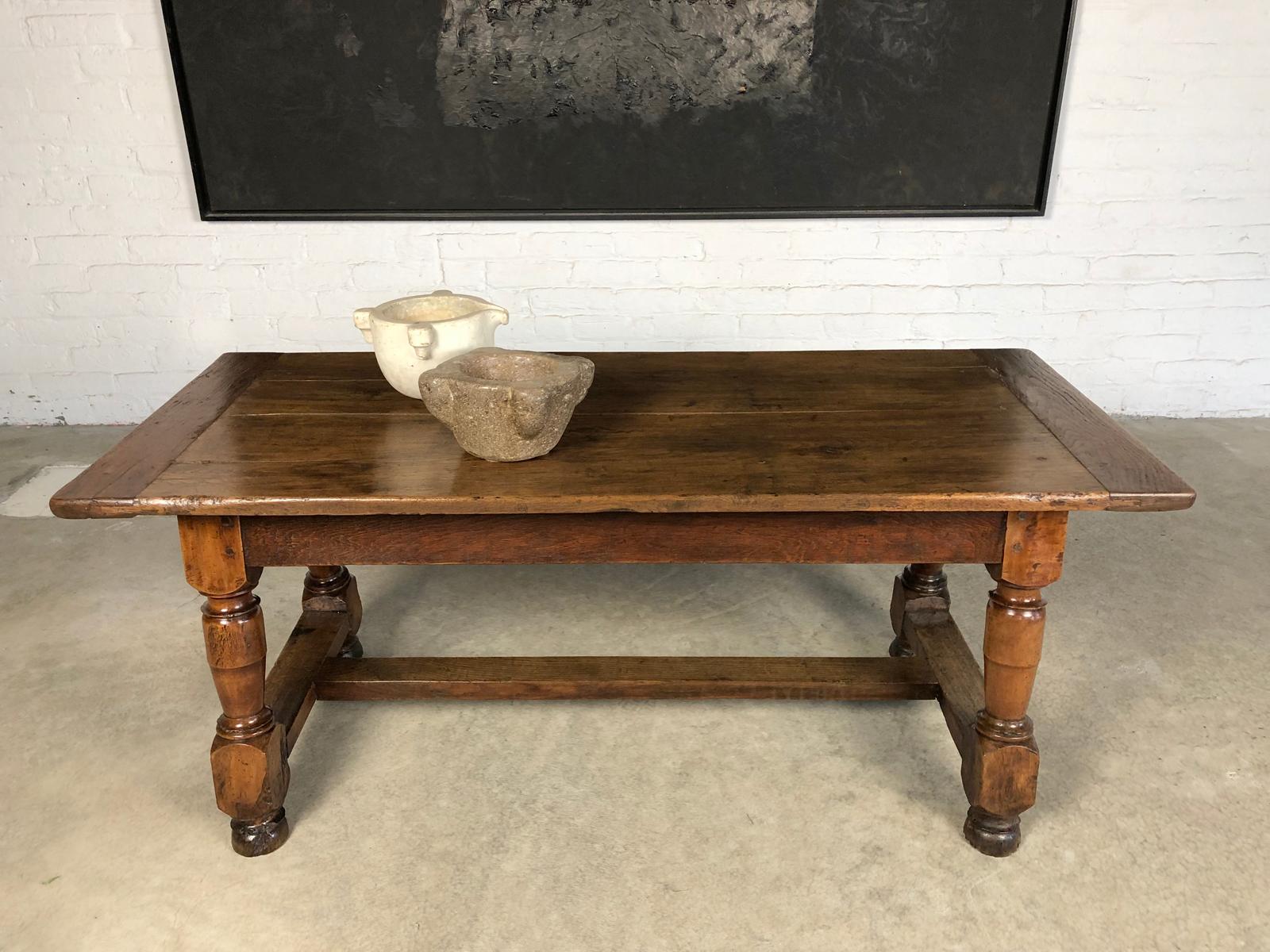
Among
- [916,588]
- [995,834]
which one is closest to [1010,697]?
[995,834]

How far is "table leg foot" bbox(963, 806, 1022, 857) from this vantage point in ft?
5.40

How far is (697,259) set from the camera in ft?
10.7

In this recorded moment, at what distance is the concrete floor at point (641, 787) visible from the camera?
1.53 m

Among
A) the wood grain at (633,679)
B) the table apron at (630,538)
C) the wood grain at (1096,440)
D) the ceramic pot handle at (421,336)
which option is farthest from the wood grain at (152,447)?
the wood grain at (1096,440)

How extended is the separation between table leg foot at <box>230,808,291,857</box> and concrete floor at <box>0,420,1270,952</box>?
0.9 inches

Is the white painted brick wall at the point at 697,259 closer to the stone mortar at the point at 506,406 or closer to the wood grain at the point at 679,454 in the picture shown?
the wood grain at the point at 679,454

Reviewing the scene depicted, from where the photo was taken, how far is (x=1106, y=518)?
2.79 metres

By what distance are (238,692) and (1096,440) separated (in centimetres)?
133

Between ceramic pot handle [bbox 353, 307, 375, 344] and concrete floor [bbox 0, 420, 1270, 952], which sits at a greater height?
ceramic pot handle [bbox 353, 307, 375, 344]

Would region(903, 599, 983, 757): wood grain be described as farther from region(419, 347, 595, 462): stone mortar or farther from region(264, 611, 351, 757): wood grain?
region(264, 611, 351, 757): wood grain

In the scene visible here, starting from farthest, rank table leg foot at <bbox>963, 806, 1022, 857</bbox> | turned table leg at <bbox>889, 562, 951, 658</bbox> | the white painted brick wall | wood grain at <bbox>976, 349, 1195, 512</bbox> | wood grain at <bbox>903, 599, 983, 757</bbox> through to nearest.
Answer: the white painted brick wall, turned table leg at <bbox>889, 562, 951, 658</bbox>, wood grain at <bbox>903, 599, 983, 757</bbox>, table leg foot at <bbox>963, 806, 1022, 857</bbox>, wood grain at <bbox>976, 349, 1195, 512</bbox>

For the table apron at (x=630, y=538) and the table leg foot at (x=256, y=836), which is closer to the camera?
the table apron at (x=630, y=538)

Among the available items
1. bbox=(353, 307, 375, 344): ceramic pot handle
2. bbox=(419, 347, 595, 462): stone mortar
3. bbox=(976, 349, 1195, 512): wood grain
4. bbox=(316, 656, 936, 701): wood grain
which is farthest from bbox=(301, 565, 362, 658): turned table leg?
bbox=(976, 349, 1195, 512): wood grain

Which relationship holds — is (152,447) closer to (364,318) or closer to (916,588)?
(364,318)
